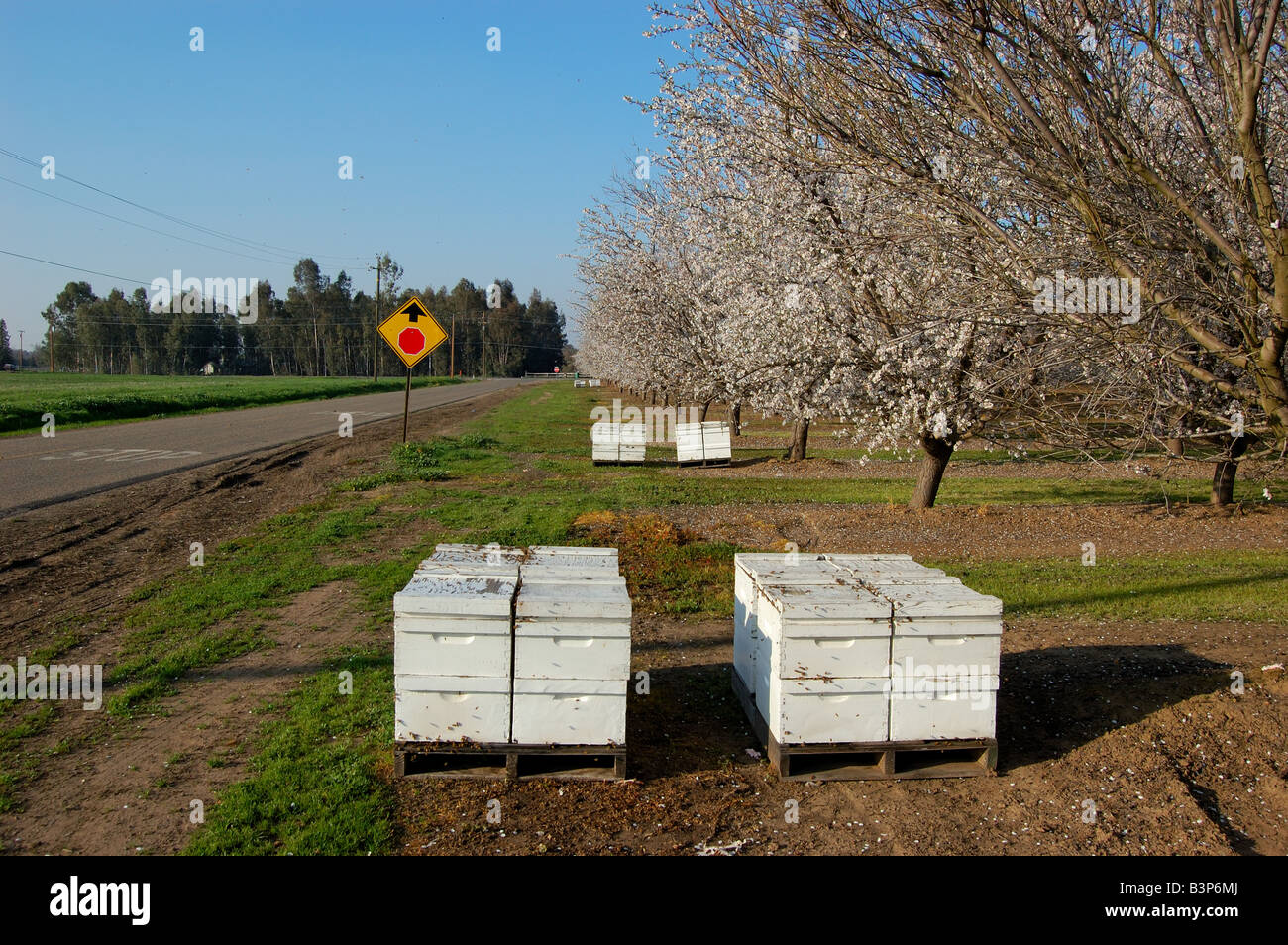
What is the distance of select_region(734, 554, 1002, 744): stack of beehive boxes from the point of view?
4.88 m

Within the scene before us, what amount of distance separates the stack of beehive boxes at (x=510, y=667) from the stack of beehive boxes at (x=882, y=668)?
3.07 ft

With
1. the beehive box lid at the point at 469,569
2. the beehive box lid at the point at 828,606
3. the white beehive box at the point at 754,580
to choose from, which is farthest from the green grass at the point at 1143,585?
the beehive box lid at the point at 469,569

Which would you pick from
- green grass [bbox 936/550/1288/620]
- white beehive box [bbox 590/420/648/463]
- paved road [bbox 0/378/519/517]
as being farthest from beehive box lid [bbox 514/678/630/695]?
white beehive box [bbox 590/420/648/463]

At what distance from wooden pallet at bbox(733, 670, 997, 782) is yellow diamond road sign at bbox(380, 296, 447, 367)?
13418 mm

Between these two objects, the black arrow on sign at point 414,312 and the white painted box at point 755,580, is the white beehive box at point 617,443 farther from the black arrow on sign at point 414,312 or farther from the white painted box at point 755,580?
the white painted box at point 755,580

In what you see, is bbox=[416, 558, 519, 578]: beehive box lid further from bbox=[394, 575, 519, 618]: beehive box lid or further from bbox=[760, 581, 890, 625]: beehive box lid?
bbox=[760, 581, 890, 625]: beehive box lid

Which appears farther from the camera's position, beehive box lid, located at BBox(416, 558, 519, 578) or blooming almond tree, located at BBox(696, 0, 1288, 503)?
beehive box lid, located at BBox(416, 558, 519, 578)

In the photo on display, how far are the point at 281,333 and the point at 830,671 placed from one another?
13823cm

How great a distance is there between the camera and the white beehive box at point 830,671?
192 inches

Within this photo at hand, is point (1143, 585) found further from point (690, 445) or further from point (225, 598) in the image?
point (690, 445)

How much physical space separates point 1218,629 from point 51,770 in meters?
9.25

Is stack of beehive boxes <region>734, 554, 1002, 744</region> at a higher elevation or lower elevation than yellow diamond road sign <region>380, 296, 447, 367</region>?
lower

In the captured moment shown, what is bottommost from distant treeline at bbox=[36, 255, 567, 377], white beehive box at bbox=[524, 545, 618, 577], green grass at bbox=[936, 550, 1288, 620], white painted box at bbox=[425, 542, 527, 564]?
green grass at bbox=[936, 550, 1288, 620]

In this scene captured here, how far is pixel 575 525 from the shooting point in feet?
39.7
